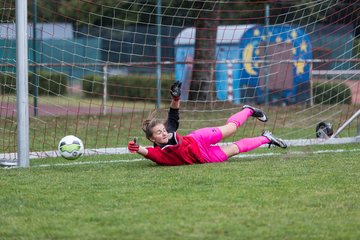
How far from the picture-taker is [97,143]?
11555 millimetres

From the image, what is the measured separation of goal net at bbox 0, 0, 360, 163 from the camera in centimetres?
1154

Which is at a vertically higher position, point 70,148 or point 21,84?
point 21,84

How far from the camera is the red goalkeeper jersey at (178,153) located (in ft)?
27.1

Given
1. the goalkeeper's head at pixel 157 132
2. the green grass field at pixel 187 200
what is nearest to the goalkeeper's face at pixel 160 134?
the goalkeeper's head at pixel 157 132

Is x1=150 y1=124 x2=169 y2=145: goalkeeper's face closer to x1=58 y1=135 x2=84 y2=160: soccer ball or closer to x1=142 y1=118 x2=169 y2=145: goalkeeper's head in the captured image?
x1=142 y1=118 x2=169 y2=145: goalkeeper's head

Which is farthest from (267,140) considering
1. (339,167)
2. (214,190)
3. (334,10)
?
(334,10)

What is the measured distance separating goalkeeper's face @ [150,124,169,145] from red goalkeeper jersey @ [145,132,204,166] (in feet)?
0.37

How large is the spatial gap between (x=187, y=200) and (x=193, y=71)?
11.0 m

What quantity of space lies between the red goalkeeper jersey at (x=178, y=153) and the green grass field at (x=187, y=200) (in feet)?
0.42

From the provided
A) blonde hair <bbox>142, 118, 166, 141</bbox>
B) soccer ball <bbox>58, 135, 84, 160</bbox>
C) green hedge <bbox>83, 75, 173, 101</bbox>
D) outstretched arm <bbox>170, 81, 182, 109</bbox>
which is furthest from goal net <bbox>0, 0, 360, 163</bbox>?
outstretched arm <bbox>170, 81, 182, 109</bbox>

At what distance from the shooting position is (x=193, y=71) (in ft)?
55.8

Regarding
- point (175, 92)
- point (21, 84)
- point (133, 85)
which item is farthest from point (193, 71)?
point (21, 84)

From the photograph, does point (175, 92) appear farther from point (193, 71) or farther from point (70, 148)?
point (193, 71)

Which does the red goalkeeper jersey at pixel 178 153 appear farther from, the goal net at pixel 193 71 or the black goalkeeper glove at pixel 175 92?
the goal net at pixel 193 71
